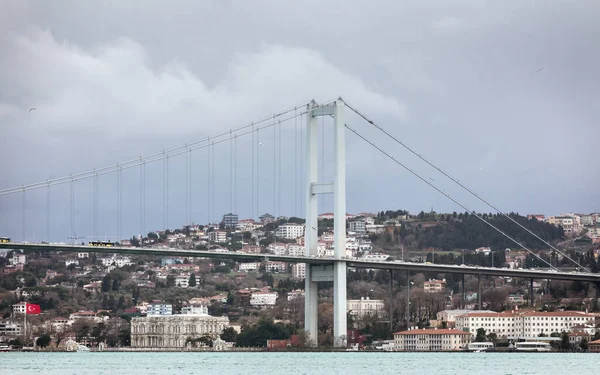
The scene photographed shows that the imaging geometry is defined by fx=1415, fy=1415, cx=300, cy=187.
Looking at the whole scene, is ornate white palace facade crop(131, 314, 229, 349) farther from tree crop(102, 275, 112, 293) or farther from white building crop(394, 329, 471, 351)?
tree crop(102, 275, 112, 293)

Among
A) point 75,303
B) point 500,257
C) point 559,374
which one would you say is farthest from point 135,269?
point 559,374

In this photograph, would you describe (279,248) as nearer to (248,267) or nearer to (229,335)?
(248,267)

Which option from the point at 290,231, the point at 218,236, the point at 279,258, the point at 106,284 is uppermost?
the point at 290,231

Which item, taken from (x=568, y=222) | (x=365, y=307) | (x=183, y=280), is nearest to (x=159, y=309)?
(x=183, y=280)

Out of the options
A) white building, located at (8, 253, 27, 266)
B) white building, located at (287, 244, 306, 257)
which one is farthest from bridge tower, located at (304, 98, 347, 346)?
white building, located at (8, 253, 27, 266)

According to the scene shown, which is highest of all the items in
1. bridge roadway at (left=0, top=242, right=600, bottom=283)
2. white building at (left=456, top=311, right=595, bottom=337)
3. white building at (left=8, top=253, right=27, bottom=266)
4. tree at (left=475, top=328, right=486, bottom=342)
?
white building at (left=8, top=253, right=27, bottom=266)

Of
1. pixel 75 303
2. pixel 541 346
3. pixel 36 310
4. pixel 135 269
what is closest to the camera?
pixel 541 346

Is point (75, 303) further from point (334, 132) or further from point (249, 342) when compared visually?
point (334, 132)
